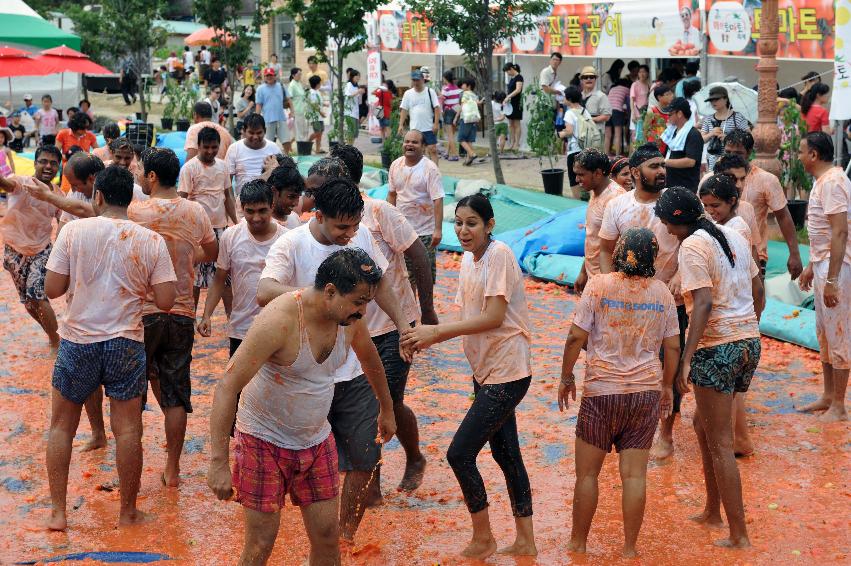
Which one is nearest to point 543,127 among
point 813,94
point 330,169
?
point 813,94

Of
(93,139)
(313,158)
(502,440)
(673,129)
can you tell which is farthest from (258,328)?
(313,158)

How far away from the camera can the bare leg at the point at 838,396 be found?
25.9 feet

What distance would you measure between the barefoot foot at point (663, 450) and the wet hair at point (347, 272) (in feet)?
11.1

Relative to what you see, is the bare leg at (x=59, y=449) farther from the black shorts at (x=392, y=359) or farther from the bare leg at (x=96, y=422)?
the black shorts at (x=392, y=359)

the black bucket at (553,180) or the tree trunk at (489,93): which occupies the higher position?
the tree trunk at (489,93)

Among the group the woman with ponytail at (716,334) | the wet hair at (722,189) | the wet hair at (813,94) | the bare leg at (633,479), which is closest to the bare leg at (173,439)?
the bare leg at (633,479)

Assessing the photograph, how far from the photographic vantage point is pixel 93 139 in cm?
1521

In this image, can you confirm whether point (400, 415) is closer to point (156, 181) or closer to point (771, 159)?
point (156, 181)

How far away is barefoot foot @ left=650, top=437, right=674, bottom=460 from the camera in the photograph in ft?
23.5

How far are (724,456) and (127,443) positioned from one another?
3.24 meters

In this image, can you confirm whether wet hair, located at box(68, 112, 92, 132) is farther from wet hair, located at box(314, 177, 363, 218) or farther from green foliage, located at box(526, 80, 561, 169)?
wet hair, located at box(314, 177, 363, 218)

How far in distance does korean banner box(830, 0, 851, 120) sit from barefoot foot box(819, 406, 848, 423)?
514 centimetres

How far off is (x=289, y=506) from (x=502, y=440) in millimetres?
1572

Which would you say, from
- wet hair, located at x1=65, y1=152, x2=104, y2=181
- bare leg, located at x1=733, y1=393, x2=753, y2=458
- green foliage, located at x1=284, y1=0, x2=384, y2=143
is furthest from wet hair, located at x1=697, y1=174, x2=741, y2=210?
green foliage, located at x1=284, y1=0, x2=384, y2=143
